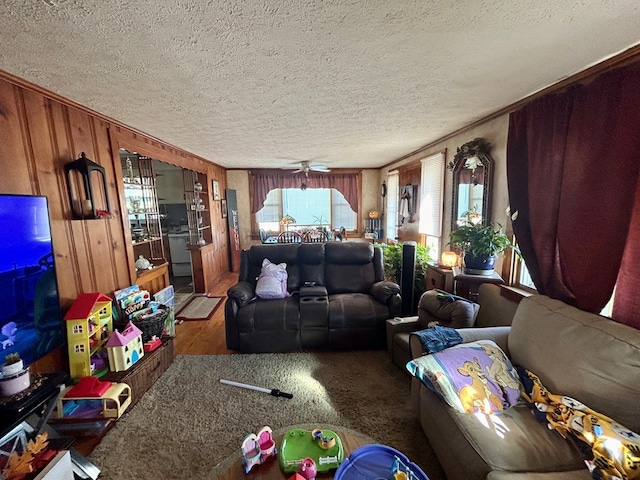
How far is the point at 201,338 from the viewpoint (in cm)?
290

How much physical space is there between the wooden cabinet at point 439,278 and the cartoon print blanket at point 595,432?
1.33 meters

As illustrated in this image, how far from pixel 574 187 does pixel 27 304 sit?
331cm

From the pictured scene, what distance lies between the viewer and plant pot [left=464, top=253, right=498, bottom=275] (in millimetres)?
2148

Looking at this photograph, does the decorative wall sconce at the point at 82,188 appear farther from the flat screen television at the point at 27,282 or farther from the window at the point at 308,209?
the window at the point at 308,209

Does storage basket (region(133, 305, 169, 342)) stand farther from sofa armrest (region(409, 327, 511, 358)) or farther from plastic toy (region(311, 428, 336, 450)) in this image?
sofa armrest (region(409, 327, 511, 358))

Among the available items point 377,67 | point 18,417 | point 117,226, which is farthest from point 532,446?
point 117,226

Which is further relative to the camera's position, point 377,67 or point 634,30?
point 377,67

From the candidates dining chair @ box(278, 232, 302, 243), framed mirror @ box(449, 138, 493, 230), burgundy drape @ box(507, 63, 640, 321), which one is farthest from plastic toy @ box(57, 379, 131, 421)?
dining chair @ box(278, 232, 302, 243)

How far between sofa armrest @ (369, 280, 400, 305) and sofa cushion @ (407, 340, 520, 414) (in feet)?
3.64

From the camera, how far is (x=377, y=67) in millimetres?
1544

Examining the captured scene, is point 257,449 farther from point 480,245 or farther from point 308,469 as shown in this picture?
point 480,245

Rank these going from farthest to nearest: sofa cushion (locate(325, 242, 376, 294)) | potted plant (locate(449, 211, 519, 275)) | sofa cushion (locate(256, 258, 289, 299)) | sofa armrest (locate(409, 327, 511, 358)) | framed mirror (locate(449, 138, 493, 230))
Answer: sofa cushion (locate(325, 242, 376, 294))
sofa cushion (locate(256, 258, 289, 299))
framed mirror (locate(449, 138, 493, 230))
potted plant (locate(449, 211, 519, 275))
sofa armrest (locate(409, 327, 511, 358))

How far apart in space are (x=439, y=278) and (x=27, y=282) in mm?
3225

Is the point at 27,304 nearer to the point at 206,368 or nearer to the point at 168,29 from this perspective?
the point at 206,368
